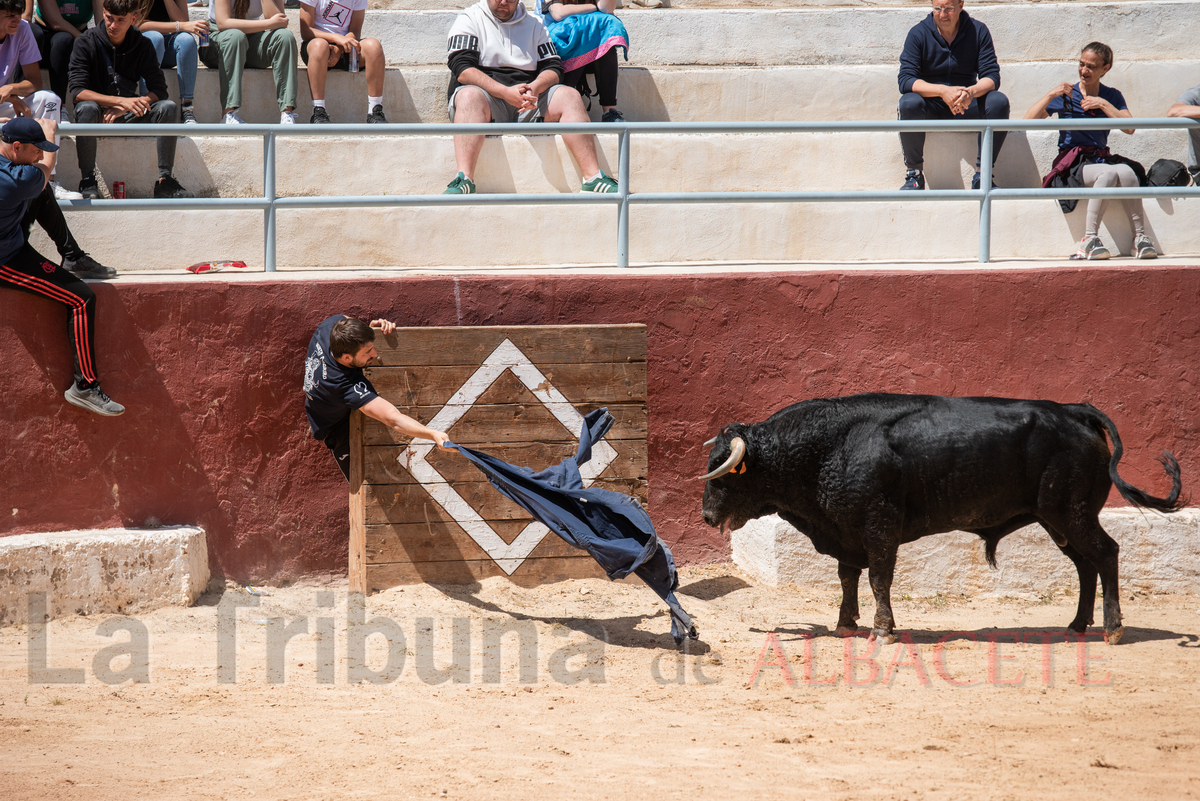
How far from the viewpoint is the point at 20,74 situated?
28.6 feet

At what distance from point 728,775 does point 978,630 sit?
2.88 meters

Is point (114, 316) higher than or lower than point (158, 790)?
higher

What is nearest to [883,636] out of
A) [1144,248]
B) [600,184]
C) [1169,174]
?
[1144,248]

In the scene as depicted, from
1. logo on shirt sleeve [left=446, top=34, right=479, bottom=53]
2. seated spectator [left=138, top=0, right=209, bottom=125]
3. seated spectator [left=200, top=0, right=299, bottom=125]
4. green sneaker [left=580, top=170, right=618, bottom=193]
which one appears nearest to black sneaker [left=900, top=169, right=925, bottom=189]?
green sneaker [left=580, top=170, right=618, bottom=193]

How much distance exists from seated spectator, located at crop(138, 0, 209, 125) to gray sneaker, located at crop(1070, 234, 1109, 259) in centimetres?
698

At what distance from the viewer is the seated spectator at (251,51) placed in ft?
30.2

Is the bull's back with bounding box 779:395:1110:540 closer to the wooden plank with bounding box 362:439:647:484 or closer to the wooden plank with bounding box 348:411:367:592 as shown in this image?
the wooden plank with bounding box 362:439:647:484

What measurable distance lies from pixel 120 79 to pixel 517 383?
404cm

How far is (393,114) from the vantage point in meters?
10.0

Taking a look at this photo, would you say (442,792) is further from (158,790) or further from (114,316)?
(114,316)

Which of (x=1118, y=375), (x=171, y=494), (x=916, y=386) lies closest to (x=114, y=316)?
(x=171, y=494)

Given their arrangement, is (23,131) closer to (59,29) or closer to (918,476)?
(59,29)

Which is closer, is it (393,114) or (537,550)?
(537,550)

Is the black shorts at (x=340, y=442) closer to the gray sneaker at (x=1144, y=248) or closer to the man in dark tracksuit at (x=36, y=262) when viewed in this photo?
the man in dark tracksuit at (x=36, y=262)
